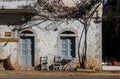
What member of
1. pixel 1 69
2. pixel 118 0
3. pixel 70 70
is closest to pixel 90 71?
pixel 70 70

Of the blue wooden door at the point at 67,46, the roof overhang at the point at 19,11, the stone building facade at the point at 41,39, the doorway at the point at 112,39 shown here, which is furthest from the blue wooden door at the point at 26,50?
the doorway at the point at 112,39

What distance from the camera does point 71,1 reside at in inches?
1110

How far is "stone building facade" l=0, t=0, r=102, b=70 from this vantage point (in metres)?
28.0

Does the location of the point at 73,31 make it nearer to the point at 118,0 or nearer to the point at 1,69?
the point at 1,69

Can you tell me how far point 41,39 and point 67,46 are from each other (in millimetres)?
1805

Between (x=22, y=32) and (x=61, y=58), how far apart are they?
3.11m

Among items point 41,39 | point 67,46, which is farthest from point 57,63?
point 41,39

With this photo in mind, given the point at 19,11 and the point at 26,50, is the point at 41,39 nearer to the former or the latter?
the point at 26,50

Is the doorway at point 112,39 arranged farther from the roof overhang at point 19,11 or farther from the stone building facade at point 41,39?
the roof overhang at point 19,11

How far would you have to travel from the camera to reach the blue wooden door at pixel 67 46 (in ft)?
93.0

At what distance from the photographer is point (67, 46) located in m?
28.3

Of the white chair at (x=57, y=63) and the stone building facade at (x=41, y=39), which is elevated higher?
the stone building facade at (x=41, y=39)

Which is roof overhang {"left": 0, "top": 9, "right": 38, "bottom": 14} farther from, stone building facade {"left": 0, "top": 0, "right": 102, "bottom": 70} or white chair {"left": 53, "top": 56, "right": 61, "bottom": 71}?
white chair {"left": 53, "top": 56, "right": 61, "bottom": 71}

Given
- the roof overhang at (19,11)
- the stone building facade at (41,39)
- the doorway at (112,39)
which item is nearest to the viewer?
the roof overhang at (19,11)
